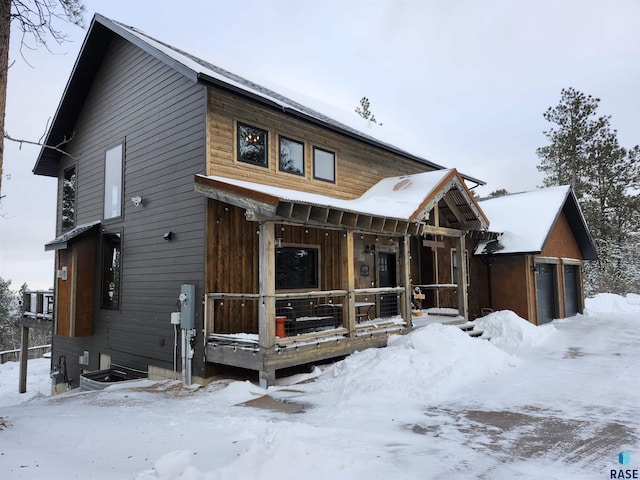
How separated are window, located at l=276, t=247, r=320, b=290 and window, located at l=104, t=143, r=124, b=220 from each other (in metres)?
4.54

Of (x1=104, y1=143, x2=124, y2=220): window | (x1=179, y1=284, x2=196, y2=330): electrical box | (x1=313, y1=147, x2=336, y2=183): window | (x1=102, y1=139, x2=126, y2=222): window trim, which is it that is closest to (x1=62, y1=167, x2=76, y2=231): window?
(x1=102, y1=139, x2=126, y2=222): window trim

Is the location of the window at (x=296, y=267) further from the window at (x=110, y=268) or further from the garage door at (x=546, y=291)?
the garage door at (x=546, y=291)

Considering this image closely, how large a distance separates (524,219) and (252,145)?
11380 mm

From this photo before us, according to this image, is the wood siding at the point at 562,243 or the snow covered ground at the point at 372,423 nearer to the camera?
the snow covered ground at the point at 372,423

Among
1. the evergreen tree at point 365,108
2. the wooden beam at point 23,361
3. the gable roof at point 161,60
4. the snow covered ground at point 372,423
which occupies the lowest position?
the wooden beam at point 23,361

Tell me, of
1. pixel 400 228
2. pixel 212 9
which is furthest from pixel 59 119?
pixel 212 9

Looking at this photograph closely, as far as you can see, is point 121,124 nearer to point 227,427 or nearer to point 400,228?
point 400,228

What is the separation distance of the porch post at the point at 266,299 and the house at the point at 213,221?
0.02m

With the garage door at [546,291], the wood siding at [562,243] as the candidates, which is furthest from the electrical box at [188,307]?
the wood siding at [562,243]

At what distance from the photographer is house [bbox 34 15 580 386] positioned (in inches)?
322

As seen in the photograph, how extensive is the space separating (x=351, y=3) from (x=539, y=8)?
9402mm

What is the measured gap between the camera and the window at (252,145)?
9297 millimetres

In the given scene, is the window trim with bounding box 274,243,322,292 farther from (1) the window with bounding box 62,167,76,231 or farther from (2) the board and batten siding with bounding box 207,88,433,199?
(1) the window with bounding box 62,167,76,231

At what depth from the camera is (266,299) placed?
24.0 ft
